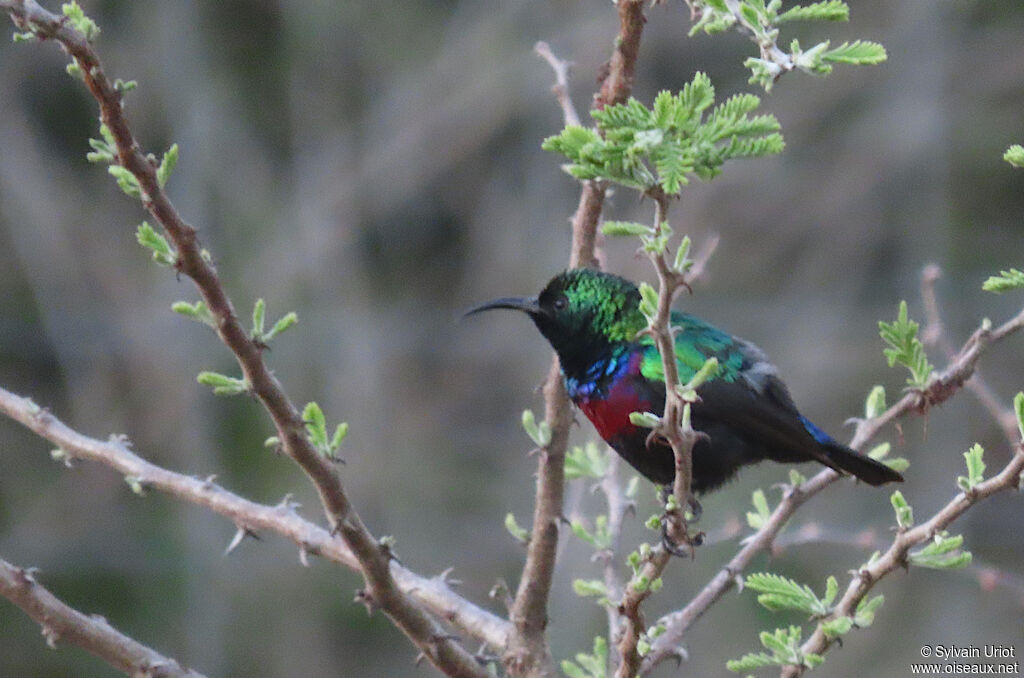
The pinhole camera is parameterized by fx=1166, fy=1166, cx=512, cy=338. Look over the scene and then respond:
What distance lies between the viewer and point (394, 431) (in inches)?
266

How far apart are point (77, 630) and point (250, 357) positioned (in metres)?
0.60

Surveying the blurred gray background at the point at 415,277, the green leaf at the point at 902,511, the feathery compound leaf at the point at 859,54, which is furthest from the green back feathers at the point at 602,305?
the blurred gray background at the point at 415,277

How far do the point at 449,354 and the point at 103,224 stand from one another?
205cm

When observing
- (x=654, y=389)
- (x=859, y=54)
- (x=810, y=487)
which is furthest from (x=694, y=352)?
(x=859, y=54)

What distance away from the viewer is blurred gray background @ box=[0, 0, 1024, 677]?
6168 mm

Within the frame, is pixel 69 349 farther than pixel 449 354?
No

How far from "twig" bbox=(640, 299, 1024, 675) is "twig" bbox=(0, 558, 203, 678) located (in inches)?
32.1

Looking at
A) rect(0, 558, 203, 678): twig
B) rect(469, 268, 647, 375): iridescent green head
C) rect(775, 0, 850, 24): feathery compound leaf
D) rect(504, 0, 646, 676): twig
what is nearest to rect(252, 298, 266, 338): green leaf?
rect(0, 558, 203, 678): twig

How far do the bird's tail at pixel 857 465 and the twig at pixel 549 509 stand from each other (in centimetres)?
59

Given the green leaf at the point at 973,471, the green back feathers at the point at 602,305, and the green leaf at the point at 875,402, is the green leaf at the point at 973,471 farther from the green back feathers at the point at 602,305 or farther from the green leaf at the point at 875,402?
the green back feathers at the point at 602,305

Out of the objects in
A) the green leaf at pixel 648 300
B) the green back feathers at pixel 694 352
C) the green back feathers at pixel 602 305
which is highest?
the green back feathers at pixel 602 305

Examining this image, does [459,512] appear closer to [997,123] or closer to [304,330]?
[304,330]

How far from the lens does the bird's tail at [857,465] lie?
2494 mm

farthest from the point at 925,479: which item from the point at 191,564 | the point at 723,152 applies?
the point at 723,152
